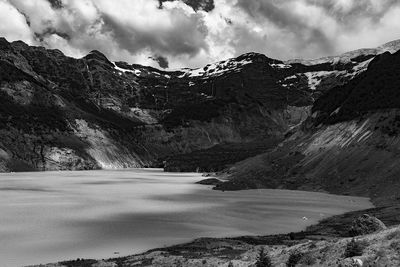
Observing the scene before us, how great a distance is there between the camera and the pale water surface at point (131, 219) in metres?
36.1

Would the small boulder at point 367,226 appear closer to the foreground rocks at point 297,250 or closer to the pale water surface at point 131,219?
the foreground rocks at point 297,250

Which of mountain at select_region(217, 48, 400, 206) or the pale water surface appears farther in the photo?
mountain at select_region(217, 48, 400, 206)

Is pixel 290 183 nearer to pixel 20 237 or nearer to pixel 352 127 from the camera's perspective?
pixel 352 127

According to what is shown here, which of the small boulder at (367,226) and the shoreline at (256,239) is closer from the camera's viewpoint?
the small boulder at (367,226)

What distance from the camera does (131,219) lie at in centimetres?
5062

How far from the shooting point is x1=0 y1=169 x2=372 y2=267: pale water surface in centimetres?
3606

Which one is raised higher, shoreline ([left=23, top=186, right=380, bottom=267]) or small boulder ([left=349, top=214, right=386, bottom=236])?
small boulder ([left=349, top=214, right=386, bottom=236])

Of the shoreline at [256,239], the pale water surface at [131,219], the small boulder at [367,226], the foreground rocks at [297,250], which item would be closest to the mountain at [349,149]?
the pale water surface at [131,219]

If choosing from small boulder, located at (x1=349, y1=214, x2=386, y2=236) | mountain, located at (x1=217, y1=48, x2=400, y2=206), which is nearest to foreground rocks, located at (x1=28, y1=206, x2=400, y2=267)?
small boulder, located at (x1=349, y1=214, x2=386, y2=236)

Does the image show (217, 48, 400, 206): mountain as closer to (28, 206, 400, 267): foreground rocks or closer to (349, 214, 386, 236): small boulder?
(28, 206, 400, 267): foreground rocks

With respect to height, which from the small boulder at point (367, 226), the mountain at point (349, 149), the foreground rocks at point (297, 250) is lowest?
the foreground rocks at point (297, 250)

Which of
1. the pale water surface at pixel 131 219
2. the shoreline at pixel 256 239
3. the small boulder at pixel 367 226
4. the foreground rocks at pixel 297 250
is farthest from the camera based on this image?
the pale water surface at pixel 131 219

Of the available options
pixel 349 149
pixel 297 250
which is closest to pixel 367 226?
pixel 297 250

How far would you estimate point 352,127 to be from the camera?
9806 cm
